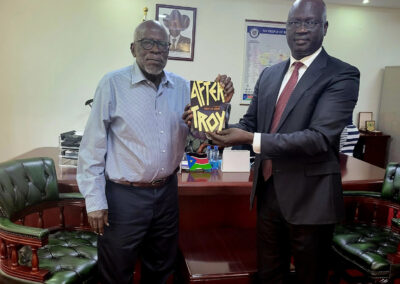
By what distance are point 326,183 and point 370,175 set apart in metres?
1.34

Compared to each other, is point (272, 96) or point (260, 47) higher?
point (260, 47)

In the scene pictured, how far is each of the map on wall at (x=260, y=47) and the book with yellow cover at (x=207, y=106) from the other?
9.64 ft

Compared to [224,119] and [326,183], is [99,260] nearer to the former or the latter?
[224,119]

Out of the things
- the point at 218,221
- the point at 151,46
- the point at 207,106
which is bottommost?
the point at 218,221

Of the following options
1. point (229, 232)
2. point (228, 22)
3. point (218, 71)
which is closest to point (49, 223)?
point (229, 232)

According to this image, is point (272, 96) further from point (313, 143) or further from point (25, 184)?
point (25, 184)

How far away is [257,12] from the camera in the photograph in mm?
4148

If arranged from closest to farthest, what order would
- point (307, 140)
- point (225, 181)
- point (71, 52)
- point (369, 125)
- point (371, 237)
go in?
point (307, 140)
point (371, 237)
point (225, 181)
point (71, 52)
point (369, 125)

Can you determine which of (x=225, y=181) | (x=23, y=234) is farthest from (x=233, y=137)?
(x=23, y=234)

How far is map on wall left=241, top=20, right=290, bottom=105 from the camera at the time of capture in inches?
164

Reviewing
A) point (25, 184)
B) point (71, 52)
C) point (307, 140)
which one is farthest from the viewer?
point (71, 52)

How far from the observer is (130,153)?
57.0 inches

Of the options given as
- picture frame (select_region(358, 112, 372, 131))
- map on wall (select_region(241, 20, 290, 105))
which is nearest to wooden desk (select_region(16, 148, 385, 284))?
map on wall (select_region(241, 20, 290, 105))

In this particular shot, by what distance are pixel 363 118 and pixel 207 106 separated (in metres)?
4.01
